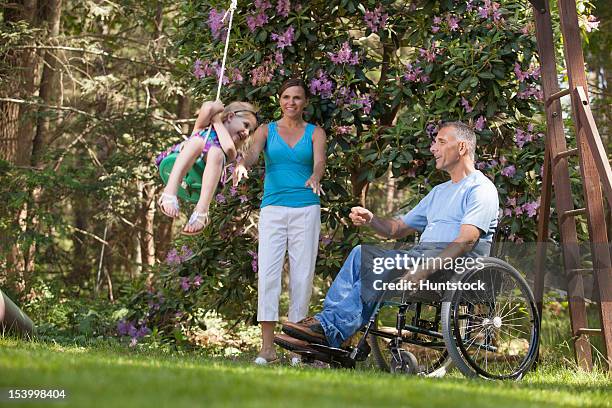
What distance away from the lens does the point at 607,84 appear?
33.1 ft

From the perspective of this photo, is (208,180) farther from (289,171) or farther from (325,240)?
(325,240)

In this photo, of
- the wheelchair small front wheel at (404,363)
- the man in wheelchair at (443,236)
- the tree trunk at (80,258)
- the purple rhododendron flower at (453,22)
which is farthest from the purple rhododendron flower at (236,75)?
the tree trunk at (80,258)

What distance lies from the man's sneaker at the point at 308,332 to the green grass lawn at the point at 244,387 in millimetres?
564

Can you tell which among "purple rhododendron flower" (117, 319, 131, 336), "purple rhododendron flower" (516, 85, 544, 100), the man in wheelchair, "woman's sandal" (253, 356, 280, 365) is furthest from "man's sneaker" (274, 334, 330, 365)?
"purple rhododendron flower" (117, 319, 131, 336)

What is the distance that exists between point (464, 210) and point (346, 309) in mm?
763

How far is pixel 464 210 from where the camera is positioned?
4766 millimetres

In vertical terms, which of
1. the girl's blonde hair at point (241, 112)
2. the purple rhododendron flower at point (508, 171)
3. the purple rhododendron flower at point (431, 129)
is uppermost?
the purple rhododendron flower at point (431, 129)

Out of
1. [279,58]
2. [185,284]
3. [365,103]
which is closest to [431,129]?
[365,103]

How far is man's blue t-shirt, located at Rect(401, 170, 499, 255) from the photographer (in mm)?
4668

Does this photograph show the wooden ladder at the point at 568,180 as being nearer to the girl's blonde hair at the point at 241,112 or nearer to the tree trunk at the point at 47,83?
the girl's blonde hair at the point at 241,112

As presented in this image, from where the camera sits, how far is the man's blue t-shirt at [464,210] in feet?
15.3

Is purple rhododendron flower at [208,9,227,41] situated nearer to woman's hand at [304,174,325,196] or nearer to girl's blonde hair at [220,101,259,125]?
girl's blonde hair at [220,101,259,125]

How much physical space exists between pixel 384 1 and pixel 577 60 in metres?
1.38

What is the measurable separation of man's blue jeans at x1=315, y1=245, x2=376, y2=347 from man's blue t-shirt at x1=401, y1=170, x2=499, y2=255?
0.41 meters
